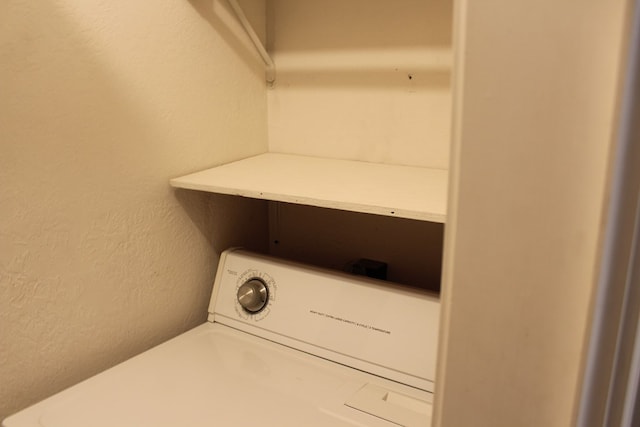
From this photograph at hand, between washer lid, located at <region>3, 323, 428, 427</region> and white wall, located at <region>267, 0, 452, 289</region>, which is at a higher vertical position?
white wall, located at <region>267, 0, 452, 289</region>

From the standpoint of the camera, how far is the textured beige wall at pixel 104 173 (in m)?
0.73

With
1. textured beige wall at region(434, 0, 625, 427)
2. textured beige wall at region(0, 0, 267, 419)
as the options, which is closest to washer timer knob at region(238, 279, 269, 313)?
textured beige wall at region(0, 0, 267, 419)

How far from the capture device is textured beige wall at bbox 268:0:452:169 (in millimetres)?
1025

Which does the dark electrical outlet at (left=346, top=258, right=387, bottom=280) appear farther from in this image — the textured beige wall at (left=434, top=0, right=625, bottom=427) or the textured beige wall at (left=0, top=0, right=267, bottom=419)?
the textured beige wall at (left=434, top=0, right=625, bottom=427)

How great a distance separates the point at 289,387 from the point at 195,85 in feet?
2.13

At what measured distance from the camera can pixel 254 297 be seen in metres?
1.00

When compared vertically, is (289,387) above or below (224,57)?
below

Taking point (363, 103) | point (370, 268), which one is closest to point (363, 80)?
point (363, 103)

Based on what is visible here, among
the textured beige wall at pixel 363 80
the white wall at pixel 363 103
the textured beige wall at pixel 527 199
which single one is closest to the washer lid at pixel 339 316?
the white wall at pixel 363 103

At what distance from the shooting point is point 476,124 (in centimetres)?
33

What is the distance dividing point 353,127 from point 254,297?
47 centimetres

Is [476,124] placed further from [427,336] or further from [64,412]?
[64,412]

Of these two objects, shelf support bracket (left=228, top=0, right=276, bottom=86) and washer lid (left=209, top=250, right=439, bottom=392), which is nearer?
washer lid (left=209, top=250, right=439, bottom=392)

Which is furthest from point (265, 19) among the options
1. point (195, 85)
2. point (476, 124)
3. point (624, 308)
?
point (624, 308)
